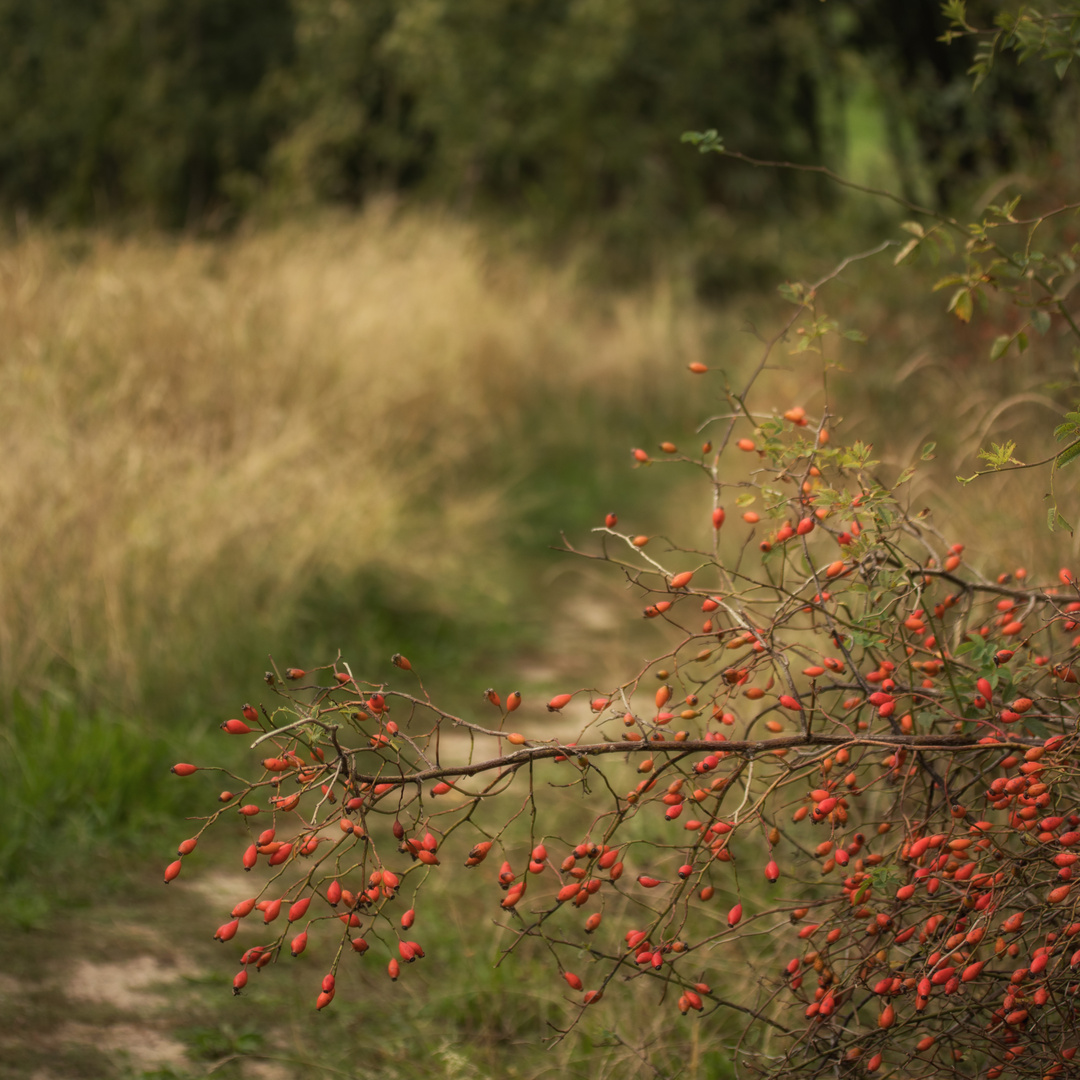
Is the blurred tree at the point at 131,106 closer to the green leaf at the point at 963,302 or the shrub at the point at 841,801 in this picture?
the green leaf at the point at 963,302

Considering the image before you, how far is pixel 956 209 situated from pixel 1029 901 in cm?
642

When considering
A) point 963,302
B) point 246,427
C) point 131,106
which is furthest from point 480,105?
point 963,302

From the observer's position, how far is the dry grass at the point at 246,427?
375cm

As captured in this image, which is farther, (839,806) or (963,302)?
(963,302)

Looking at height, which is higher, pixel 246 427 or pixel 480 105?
pixel 480 105

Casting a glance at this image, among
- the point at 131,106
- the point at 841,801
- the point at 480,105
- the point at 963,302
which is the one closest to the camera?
the point at 841,801

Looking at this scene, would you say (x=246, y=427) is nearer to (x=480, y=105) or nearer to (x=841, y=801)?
(x=841, y=801)

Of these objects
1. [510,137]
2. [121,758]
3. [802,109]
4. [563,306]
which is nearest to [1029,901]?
[121,758]

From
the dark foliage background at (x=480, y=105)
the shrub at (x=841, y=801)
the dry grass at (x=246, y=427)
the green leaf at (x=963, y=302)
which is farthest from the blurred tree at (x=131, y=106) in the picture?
the shrub at (x=841, y=801)

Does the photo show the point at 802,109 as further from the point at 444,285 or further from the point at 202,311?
the point at 202,311

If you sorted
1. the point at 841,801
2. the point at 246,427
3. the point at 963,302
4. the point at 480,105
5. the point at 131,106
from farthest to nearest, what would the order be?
the point at 480,105
the point at 131,106
the point at 246,427
the point at 963,302
the point at 841,801

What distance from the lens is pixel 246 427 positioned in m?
5.15

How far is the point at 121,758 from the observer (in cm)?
334

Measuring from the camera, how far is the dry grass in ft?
12.3
